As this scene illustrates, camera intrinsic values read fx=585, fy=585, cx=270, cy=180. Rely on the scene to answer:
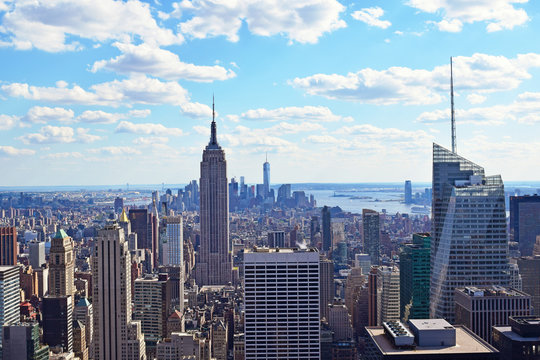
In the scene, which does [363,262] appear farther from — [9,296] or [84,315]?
[9,296]

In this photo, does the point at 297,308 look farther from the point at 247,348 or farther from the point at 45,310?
the point at 45,310

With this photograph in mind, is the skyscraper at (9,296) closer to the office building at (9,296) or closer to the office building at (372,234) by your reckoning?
the office building at (9,296)

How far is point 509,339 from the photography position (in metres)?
33.0

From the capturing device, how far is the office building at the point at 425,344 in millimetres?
29047

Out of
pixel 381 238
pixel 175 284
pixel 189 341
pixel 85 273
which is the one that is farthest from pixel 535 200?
pixel 85 273

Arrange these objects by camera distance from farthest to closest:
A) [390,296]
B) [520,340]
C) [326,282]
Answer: [326,282], [390,296], [520,340]

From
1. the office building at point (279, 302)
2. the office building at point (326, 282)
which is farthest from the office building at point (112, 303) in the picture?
the office building at point (326, 282)

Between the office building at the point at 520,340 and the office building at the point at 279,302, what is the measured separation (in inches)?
514

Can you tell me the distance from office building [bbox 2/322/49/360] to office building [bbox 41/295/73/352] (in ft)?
29.7

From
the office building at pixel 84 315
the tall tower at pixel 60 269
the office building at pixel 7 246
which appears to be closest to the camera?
the office building at pixel 84 315

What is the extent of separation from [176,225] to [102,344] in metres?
62.6

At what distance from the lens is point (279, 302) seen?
41812mm

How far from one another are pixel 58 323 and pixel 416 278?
36.4 m

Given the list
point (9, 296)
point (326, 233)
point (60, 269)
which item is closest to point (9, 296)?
point (9, 296)
